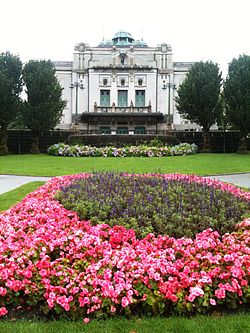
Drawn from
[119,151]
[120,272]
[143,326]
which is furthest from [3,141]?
[143,326]

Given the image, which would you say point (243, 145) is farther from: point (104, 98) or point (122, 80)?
point (104, 98)

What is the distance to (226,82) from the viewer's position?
131 feet

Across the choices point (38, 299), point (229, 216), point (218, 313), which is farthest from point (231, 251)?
point (38, 299)

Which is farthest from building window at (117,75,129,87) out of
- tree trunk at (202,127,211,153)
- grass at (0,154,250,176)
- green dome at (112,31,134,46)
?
grass at (0,154,250,176)

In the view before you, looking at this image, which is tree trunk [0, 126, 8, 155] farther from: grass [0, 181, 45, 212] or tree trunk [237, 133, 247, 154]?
grass [0, 181, 45, 212]

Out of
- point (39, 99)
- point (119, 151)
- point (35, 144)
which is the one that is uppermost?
point (39, 99)

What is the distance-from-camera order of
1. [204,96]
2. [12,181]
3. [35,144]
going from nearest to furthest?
[12,181], [35,144], [204,96]

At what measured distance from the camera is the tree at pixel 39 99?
38.8 metres

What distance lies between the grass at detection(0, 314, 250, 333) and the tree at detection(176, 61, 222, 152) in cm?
3748

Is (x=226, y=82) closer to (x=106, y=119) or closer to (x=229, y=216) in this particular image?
(x=106, y=119)

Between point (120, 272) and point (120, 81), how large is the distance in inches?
2236

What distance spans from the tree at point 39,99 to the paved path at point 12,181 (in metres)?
20.3

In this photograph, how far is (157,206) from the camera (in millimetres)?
7848

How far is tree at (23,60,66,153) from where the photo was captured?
38.8m
